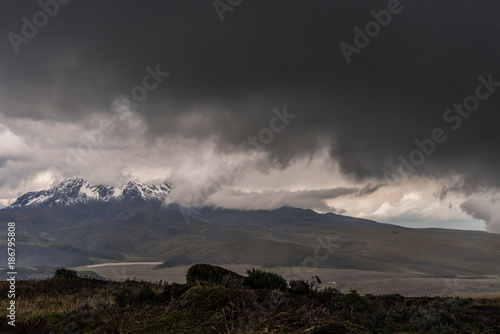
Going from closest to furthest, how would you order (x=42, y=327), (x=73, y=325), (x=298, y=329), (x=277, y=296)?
→ 1. (x=298, y=329)
2. (x=277, y=296)
3. (x=73, y=325)
4. (x=42, y=327)

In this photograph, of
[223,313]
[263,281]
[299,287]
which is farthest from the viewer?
[263,281]

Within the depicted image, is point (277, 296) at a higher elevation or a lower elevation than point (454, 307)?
higher

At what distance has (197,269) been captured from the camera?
18234mm

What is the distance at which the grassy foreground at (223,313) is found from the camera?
6.73 m

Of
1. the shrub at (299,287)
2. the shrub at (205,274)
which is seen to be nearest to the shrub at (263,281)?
the shrub at (299,287)

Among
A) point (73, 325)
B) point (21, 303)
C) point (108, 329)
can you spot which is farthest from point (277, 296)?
point (21, 303)

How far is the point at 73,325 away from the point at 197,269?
839 centimetres

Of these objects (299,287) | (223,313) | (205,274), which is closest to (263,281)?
(299,287)

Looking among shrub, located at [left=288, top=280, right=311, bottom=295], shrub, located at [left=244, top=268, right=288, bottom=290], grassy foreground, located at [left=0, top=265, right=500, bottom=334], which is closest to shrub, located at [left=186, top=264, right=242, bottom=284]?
grassy foreground, located at [left=0, top=265, right=500, bottom=334]

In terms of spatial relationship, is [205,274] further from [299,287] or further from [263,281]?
[299,287]

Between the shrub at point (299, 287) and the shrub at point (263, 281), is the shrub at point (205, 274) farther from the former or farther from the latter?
the shrub at point (299, 287)

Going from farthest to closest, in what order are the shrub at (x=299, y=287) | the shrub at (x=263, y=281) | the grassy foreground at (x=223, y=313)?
the shrub at (x=263, y=281), the shrub at (x=299, y=287), the grassy foreground at (x=223, y=313)

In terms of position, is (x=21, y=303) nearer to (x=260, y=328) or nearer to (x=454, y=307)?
(x=260, y=328)

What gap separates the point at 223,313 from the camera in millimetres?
7141
